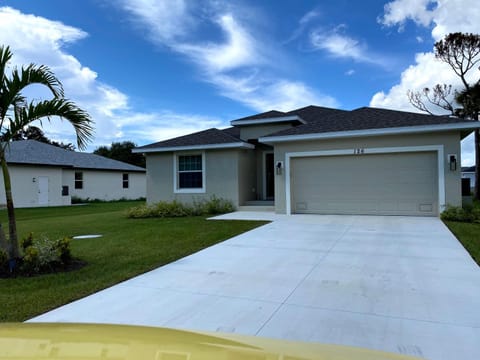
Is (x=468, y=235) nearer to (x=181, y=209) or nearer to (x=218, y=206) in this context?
(x=218, y=206)

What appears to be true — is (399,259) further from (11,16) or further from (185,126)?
(185,126)

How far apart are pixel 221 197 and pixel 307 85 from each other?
28.5ft

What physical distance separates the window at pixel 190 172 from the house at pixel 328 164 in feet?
0.15

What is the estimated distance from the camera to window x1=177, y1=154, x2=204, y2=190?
1625 centimetres

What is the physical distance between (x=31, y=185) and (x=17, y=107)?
20355mm

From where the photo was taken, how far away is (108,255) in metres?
7.23

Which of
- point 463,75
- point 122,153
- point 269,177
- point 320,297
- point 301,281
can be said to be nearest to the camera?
point 320,297

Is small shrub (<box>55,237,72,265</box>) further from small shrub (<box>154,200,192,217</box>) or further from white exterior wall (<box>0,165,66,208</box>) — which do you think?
white exterior wall (<box>0,165,66,208</box>)

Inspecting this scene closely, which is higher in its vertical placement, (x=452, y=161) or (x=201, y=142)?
(x=201, y=142)

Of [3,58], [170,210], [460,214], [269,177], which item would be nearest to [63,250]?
[3,58]

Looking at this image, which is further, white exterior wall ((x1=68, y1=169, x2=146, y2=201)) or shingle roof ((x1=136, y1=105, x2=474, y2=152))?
white exterior wall ((x1=68, y1=169, x2=146, y2=201))

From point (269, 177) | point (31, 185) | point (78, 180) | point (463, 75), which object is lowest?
point (31, 185)

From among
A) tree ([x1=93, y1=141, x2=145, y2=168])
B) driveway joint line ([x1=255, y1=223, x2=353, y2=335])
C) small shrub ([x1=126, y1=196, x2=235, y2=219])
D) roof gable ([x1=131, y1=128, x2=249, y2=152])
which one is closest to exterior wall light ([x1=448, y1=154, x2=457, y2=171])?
driveway joint line ([x1=255, y1=223, x2=353, y2=335])

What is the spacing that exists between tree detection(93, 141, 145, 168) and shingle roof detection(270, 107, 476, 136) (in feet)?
124
